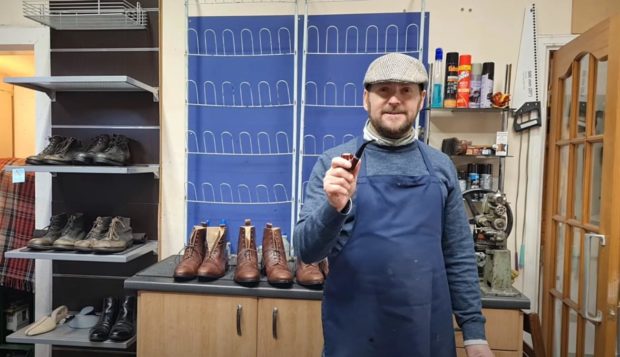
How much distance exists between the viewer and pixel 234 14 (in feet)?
7.29

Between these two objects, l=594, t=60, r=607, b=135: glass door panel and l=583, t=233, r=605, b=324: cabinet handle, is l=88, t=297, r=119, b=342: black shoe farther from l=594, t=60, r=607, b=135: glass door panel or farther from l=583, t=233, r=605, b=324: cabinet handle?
l=594, t=60, r=607, b=135: glass door panel

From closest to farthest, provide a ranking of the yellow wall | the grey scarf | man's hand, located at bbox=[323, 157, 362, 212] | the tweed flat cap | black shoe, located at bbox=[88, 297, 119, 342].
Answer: man's hand, located at bbox=[323, 157, 362, 212] → the tweed flat cap → the grey scarf → black shoe, located at bbox=[88, 297, 119, 342] → the yellow wall

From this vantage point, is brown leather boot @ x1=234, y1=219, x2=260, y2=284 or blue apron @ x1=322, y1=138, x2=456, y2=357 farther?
brown leather boot @ x1=234, y1=219, x2=260, y2=284

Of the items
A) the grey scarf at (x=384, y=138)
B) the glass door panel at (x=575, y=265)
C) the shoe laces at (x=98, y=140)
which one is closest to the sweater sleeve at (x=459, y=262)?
the grey scarf at (x=384, y=138)

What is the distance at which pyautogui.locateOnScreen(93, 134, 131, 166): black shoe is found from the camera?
1952mm

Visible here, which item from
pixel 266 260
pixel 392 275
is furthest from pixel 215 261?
pixel 392 275

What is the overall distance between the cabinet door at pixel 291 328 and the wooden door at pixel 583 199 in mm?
1164

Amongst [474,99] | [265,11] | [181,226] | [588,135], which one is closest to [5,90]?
[181,226]

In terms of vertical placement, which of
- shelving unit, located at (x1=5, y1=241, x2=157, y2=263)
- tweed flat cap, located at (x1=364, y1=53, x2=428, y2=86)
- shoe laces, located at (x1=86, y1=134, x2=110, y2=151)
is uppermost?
tweed flat cap, located at (x1=364, y1=53, x2=428, y2=86)

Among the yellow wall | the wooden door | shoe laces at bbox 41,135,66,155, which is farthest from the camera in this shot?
the yellow wall

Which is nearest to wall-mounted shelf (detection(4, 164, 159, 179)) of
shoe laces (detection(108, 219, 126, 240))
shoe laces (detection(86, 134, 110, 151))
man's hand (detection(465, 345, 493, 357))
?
shoe laces (detection(86, 134, 110, 151))

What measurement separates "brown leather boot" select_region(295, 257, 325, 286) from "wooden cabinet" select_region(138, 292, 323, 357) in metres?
0.08

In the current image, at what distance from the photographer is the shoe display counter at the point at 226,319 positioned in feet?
5.41

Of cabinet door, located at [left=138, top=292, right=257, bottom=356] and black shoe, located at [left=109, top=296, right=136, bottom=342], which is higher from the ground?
cabinet door, located at [left=138, top=292, right=257, bottom=356]
